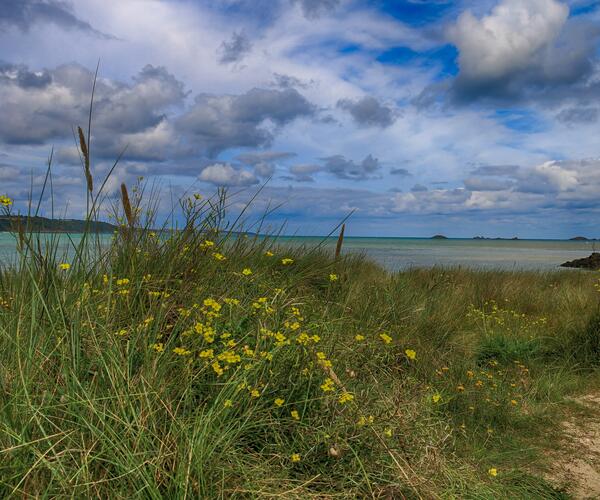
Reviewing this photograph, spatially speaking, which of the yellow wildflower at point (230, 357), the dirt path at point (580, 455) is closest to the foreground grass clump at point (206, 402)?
the yellow wildflower at point (230, 357)

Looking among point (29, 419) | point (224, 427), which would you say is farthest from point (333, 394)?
point (29, 419)

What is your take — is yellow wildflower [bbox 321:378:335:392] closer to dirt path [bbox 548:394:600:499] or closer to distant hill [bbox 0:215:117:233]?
distant hill [bbox 0:215:117:233]

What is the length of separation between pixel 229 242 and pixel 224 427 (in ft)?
10.4

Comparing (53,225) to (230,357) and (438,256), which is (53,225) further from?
(438,256)

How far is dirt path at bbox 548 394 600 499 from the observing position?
401 cm

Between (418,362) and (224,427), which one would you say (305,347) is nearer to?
(224,427)

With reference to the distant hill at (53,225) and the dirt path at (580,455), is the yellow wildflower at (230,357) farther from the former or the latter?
the dirt path at (580,455)

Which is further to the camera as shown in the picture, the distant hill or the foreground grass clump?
the distant hill

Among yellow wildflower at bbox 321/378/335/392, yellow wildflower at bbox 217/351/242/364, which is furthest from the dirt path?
yellow wildflower at bbox 217/351/242/364

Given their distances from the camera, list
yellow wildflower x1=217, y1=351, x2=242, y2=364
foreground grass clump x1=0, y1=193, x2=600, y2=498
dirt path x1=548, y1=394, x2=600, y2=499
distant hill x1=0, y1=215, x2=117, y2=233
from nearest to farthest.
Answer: foreground grass clump x1=0, y1=193, x2=600, y2=498 < yellow wildflower x1=217, y1=351, x2=242, y2=364 < distant hill x1=0, y1=215, x2=117, y2=233 < dirt path x1=548, y1=394, x2=600, y2=499

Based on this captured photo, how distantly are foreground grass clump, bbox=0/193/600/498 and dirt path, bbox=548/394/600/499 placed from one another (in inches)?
6.9

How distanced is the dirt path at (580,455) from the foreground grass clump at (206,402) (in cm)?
18

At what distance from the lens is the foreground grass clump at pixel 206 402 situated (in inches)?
91.4

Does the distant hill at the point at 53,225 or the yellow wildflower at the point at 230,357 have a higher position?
the distant hill at the point at 53,225
